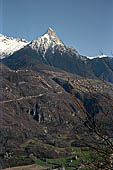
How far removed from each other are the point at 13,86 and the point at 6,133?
32517 millimetres

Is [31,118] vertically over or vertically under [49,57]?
under

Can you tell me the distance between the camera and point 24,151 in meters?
61.5

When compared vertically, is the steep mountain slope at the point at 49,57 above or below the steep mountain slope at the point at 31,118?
above

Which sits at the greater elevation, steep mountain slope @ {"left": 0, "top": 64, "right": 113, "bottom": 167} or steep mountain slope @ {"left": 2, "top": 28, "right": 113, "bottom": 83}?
steep mountain slope @ {"left": 2, "top": 28, "right": 113, "bottom": 83}

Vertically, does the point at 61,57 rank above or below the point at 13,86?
above

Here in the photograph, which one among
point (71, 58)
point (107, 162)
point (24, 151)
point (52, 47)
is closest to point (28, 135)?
point (24, 151)

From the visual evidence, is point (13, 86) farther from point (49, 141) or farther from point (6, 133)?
point (49, 141)

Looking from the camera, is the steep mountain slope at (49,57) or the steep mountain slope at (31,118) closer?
the steep mountain slope at (31,118)

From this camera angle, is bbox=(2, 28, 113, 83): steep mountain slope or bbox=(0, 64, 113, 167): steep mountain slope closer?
bbox=(0, 64, 113, 167): steep mountain slope

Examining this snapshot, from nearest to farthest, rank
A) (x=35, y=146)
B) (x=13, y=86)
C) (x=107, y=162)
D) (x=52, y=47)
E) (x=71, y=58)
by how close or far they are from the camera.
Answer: (x=107, y=162)
(x=35, y=146)
(x=13, y=86)
(x=71, y=58)
(x=52, y=47)

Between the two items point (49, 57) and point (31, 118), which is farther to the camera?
point (49, 57)

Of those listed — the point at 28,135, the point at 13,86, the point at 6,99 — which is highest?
the point at 13,86

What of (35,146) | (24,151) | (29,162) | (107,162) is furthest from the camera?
(35,146)

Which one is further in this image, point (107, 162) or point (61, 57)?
point (61, 57)
